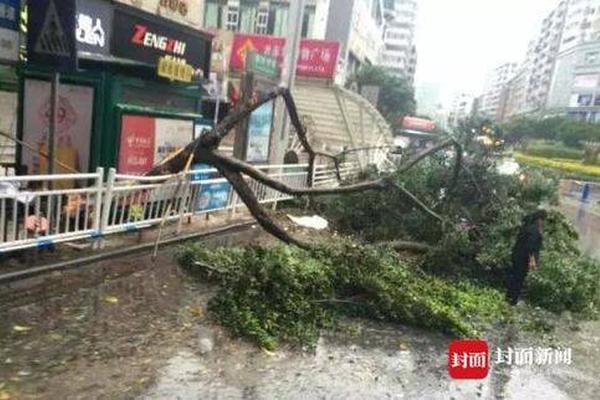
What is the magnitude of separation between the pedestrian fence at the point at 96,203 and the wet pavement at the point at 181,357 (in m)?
0.53

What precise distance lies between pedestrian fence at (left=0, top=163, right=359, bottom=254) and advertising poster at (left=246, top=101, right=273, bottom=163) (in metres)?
2.01

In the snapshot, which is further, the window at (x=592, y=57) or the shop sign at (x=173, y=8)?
the window at (x=592, y=57)

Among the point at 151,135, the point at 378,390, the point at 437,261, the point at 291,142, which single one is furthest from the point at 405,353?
the point at 291,142

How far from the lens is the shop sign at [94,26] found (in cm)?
769

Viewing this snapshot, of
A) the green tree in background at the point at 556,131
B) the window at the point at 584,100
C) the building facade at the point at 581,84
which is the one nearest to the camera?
the green tree in background at the point at 556,131

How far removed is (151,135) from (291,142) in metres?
13.7

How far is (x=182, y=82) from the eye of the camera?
984 centimetres

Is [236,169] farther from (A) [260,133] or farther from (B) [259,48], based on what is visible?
(B) [259,48]

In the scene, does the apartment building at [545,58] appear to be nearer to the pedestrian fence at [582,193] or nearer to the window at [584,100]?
the window at [584,100]

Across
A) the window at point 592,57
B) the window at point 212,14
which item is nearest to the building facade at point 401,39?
the window at point 592,57

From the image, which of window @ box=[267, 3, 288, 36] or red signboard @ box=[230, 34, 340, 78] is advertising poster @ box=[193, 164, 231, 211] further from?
window @ box=[267, 3, 288, 36]

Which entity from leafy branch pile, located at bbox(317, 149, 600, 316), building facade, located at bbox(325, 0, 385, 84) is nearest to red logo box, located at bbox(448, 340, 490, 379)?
leafy branch pile, located at bbox(317, 149, 600, 316)

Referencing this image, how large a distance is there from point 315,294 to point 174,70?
4.61 metres

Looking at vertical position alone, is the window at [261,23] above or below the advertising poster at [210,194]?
above
